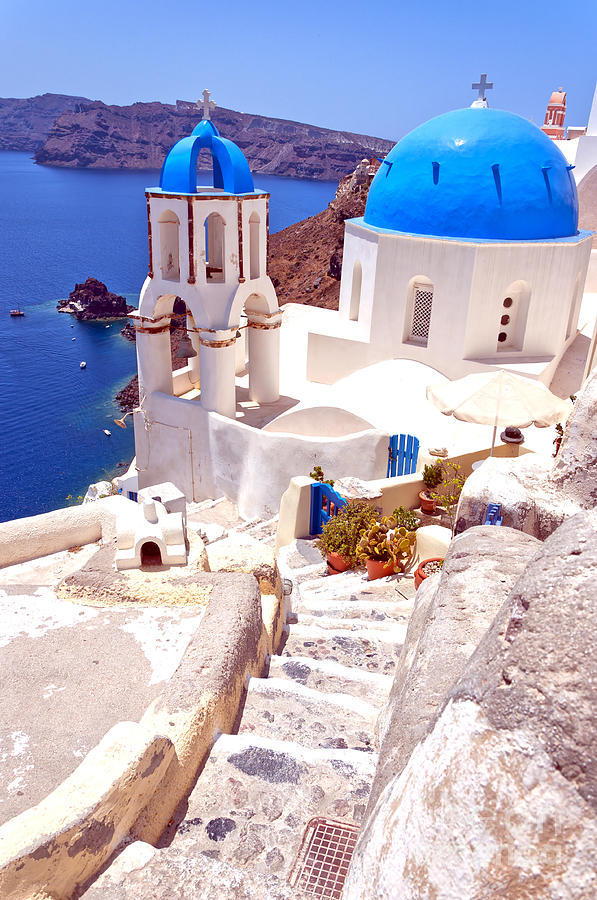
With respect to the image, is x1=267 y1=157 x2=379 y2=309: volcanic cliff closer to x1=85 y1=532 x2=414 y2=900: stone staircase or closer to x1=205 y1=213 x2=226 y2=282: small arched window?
x1=205 y1=213 x2=226 y2=282: small arched window

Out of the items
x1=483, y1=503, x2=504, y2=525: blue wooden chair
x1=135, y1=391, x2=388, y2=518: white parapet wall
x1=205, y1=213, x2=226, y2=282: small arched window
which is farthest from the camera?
x1=205, y1=213, x2=226, y2=282: small arched window

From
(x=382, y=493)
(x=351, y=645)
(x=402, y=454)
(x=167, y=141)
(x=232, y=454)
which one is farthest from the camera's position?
(x=167, y=141)

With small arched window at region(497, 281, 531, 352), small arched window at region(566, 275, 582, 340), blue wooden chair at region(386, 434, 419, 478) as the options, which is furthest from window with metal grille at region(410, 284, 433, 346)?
blue wooden chair at region(386, 434, 419, 478)

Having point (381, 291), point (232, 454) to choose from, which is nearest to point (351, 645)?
point (232, 454)

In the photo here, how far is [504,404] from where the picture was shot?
962 centimetres

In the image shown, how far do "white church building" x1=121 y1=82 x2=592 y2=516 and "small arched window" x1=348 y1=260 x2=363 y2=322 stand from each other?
21.6 inches

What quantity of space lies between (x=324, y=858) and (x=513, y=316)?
42.3ft

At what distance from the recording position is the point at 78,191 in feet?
507

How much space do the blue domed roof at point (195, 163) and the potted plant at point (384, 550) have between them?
7865 millimetres

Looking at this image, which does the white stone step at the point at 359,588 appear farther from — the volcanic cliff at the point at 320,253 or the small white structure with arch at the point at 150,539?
the volcanic cliff at the point at 320,253

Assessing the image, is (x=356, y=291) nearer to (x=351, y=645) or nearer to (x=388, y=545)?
(x=388, y=545)

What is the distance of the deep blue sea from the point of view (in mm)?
33500

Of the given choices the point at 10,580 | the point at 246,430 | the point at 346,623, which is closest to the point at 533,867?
the point at 346,623

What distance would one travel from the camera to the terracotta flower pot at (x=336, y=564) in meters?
8.88
